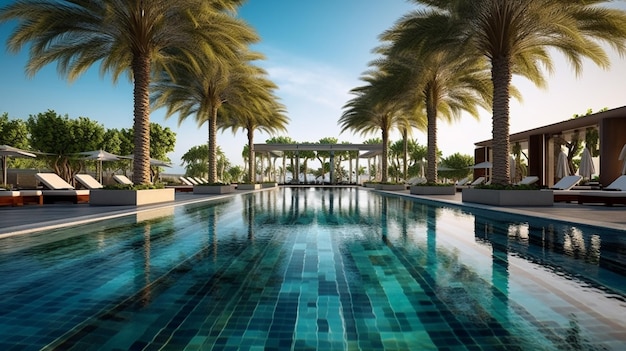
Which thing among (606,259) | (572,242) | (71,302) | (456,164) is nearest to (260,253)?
(71,302)

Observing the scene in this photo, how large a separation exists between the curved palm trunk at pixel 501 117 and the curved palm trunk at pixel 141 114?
1277cm

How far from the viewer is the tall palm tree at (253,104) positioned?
20.4 m

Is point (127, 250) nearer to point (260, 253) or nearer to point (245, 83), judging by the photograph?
point (260, 253)

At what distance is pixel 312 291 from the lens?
3.85m

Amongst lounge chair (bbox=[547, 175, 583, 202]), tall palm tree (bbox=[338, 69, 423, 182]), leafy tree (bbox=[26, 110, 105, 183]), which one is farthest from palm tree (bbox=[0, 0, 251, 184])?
leafy tree (bbox=[26, 110, 105, 183])

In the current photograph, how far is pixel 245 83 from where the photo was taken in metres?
20.2

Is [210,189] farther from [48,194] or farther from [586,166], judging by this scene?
[586,166]

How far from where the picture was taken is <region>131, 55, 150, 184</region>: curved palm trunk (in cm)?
1322

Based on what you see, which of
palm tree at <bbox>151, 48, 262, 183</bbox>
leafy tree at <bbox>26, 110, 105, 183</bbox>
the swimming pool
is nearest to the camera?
the swimming pool

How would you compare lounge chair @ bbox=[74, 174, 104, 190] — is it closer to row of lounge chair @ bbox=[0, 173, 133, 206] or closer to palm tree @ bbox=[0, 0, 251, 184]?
row of lounge chair @ bbox=[0, 173, 133, 206]

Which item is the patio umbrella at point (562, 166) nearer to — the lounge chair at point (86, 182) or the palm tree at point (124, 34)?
the palm tree at point (124, 34)

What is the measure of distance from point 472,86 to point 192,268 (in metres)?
17.3

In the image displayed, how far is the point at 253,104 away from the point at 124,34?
32.9 ft

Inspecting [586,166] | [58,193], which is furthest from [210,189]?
[586,166]
